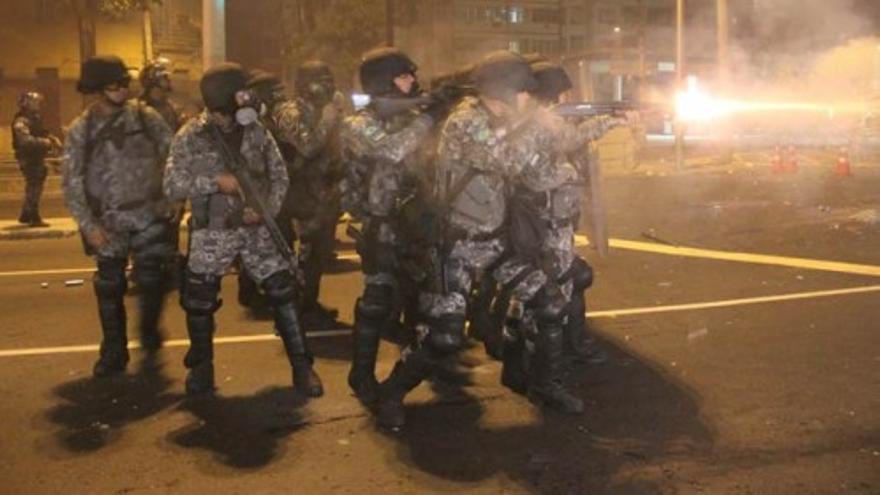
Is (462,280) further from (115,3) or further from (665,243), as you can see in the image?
(115,3)

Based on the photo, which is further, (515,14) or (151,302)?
(515,14)

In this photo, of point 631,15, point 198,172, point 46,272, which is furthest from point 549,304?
point 631,15

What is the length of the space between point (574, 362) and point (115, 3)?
2136cm

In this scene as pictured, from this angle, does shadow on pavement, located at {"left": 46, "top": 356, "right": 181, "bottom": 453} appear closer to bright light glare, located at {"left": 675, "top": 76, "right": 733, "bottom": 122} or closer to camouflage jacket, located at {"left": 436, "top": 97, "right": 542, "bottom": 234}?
camouflage jacket, located at {"left": 436, "top": 97, "right": 542, "bottom": 234}

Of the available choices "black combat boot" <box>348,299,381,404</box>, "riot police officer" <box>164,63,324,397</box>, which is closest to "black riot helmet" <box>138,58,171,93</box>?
"riot police officer" <box>164,63,324,397</box>

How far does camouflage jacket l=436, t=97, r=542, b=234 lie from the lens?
454cm

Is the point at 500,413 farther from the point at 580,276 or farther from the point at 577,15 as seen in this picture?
the point at 577,15

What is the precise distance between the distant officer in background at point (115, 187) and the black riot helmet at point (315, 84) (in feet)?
4.66

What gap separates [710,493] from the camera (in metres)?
3.85

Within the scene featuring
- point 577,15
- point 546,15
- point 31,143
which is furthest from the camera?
point 577,15

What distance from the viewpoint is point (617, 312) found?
7.27 m

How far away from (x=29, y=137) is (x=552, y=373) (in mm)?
9712

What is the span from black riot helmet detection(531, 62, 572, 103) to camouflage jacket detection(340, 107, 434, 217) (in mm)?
910

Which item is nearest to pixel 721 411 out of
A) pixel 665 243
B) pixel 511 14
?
pixel 665 243
